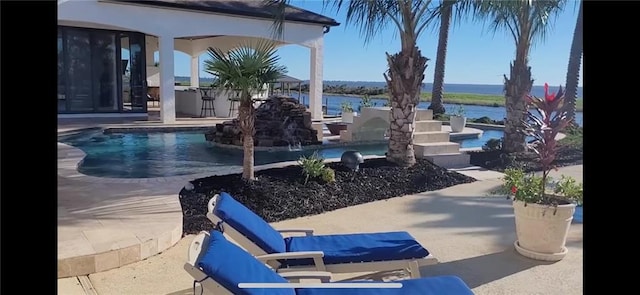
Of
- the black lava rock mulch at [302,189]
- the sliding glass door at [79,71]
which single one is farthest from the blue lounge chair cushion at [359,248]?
the sliding glass door at [79,71]

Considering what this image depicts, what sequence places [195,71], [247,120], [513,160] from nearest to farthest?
[247,120]
[513,160]
[195,71]

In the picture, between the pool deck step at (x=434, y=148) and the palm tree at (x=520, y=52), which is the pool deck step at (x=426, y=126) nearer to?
the pool deck step at (x=434, y=148)

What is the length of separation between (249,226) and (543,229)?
2.87m

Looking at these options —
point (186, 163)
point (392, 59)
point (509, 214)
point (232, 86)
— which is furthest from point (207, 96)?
point (509, 214)

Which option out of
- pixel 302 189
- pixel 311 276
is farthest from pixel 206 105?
pixel 311 276

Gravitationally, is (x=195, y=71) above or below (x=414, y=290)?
above

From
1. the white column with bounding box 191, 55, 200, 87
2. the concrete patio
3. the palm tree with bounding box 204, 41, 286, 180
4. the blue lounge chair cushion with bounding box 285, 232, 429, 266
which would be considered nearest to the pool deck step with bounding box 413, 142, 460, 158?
the concrete patio

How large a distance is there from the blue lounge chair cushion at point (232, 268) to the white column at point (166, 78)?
558 inches

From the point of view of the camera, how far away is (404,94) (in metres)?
8.76

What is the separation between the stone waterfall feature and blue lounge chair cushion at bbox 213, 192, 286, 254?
30.0 ft

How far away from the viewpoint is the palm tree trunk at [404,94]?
8.67 meters

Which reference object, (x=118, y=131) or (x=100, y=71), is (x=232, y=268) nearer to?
(x=118, y=131)

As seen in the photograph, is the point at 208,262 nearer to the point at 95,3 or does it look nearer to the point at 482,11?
the point at 482,11

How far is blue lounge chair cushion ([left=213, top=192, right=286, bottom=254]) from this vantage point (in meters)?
3.97
